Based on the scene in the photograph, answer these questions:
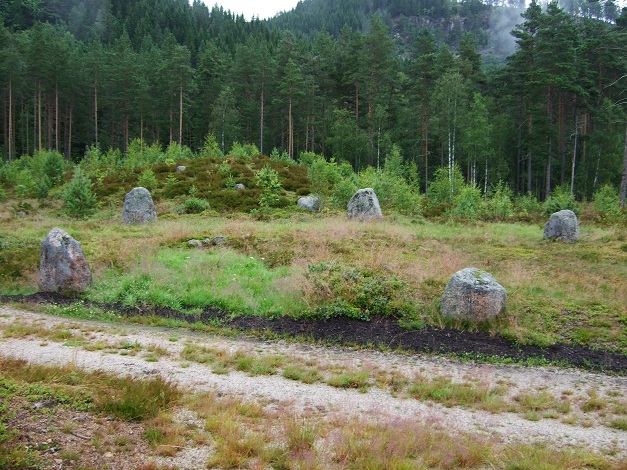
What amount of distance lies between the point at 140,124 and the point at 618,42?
192ft

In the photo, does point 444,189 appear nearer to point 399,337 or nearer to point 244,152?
point 244,152

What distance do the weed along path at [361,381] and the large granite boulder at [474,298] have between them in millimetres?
2103

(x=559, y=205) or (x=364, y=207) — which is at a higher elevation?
(x=559, y=205)

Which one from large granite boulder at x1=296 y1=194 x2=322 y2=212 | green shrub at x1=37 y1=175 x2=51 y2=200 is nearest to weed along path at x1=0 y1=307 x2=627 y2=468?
large granite boulder at x1=296 y1=194 x2=322 y2=212

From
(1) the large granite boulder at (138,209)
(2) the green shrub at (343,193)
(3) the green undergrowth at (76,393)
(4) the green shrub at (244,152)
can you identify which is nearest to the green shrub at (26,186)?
(1) the large granite boulder at (138,209)

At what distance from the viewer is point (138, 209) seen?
2484 cm

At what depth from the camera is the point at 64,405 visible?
5.73 m

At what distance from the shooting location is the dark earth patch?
9789mm

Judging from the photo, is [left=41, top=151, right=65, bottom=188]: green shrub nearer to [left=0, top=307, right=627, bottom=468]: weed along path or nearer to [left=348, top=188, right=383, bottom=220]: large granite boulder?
[left=348, top=188, right=383, bottom=220]: large granite boulder

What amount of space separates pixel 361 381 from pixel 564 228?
17207mm

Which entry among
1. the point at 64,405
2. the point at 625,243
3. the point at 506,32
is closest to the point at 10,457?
the point at 64,405

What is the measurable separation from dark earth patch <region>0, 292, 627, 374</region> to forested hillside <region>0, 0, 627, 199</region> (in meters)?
34.9

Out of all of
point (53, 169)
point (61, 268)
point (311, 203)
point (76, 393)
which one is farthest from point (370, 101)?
point (76, 393)

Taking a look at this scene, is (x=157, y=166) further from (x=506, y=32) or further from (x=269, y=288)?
(x=506, y=32)
